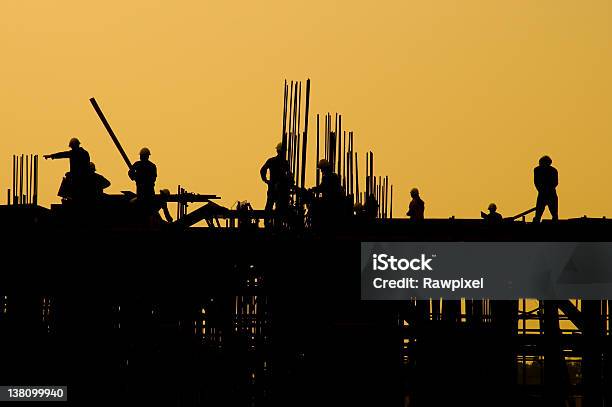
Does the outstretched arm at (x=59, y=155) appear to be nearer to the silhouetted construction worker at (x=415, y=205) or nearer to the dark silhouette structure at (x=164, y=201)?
the dark silhouette structure at (x=164, y=201)

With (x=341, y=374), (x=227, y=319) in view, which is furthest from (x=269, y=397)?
(x=341, y=374)

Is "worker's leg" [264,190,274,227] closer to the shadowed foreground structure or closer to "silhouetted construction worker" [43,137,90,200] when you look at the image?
the shadowed foreground structure

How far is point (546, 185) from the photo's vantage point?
39.1 meters

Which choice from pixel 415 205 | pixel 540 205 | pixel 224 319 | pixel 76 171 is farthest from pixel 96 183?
pixel 415 205

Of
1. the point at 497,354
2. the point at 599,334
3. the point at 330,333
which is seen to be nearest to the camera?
the point at 330,333

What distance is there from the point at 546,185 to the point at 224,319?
826 centimetres

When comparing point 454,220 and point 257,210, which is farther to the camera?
point 257,210

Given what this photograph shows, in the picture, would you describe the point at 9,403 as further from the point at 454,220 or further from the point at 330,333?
the point at 454,220

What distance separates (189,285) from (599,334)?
923 centimetres

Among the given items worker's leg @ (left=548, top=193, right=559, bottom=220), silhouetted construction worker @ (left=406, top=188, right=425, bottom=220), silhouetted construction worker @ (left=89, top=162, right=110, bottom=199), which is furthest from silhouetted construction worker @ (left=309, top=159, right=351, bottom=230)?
silhouetted construction worker @ (left=406, top=188, right=425, bottom=220)

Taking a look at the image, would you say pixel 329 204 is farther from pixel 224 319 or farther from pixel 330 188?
pixel 224 319

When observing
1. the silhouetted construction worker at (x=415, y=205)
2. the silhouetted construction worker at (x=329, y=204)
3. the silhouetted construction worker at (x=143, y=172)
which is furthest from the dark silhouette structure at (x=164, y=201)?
the silhouetted construction worker at (x=415, y=205)

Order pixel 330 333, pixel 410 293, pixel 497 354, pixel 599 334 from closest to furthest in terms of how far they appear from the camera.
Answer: pixel 410 293 < pixel 330 333 < pixel 599 334 < pixel 497 354

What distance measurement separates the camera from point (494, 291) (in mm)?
37375
